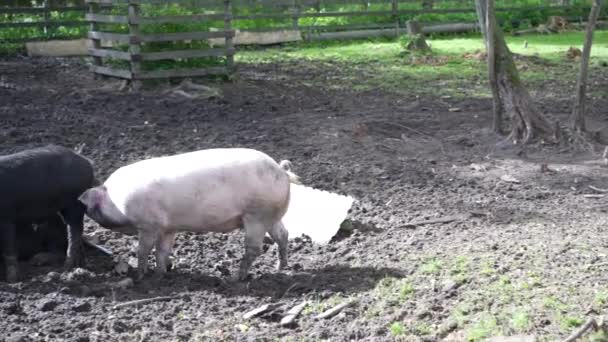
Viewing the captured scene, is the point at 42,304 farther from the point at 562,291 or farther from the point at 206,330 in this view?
the point at 562,291

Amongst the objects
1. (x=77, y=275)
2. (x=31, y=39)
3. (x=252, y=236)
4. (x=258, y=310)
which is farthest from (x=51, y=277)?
(x=31, y=39)

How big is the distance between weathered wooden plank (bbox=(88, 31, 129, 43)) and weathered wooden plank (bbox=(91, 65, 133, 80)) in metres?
0.43

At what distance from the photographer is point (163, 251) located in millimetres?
5453

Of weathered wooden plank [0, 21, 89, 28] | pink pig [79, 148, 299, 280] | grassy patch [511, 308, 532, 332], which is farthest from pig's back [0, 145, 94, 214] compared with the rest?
weathered wooden plank [0, 21, 89, 28]

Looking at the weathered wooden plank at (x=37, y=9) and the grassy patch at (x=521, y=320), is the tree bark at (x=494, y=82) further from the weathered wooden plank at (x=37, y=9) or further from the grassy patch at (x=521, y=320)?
the weathered wooden plank at (x=37, y=9)

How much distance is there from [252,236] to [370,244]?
0.99 meters

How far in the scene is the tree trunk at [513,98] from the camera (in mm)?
8859

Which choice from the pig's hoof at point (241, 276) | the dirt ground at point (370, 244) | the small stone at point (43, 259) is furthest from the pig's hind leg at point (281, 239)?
the small stone at point (43, 259)

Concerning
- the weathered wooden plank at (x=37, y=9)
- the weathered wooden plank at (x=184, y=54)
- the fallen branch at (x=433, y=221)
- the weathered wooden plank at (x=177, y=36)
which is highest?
the weathered wooden plank at (x=37, y=9)

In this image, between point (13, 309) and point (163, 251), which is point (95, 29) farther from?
point (13, 309)

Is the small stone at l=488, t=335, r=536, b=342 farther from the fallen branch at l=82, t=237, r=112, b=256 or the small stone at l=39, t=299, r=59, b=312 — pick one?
the fallen branch at l=82, t=237, r=112, b=256

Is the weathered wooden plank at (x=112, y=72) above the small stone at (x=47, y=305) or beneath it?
above

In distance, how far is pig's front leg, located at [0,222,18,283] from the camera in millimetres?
5445

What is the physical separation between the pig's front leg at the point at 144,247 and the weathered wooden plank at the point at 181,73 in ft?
25.3
